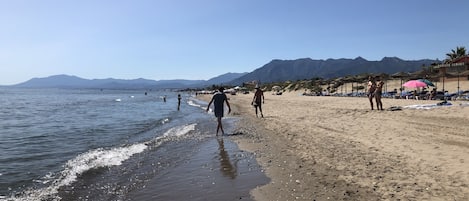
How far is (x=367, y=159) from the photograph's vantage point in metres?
7.70

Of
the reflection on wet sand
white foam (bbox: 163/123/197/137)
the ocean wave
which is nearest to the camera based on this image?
the ocean wave

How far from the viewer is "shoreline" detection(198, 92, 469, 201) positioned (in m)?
5.58

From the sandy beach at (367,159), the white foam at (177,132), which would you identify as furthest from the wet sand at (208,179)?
the white foam at (177,132)

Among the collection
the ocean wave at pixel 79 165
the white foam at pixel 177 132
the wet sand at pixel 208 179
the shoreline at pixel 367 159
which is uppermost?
the shoreline at pixel 367 159

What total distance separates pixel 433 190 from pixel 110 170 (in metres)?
6.75

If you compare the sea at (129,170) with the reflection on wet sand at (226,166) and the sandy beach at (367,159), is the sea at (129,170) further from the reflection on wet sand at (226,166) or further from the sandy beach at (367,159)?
the sandy beach at (367,159)

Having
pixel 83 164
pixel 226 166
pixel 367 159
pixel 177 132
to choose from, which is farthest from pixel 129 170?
pixel 177 132

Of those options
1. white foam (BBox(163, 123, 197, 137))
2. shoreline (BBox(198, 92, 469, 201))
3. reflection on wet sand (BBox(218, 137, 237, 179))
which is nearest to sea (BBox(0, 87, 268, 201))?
reflection on wet sand (BBox(218, 137, 237, 179))

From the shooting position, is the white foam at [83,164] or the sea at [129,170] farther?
the white foam at [83,164]

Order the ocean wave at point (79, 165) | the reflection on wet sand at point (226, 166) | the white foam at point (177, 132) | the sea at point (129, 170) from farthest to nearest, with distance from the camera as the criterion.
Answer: the white foam at point (177, 132), the reflection on wet sand at point (226, 166), the ocean wave at point (79, 165), the sea at point (129, 170)

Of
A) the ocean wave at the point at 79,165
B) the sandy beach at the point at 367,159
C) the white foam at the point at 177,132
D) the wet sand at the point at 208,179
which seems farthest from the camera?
the white foam at the point at 177,132

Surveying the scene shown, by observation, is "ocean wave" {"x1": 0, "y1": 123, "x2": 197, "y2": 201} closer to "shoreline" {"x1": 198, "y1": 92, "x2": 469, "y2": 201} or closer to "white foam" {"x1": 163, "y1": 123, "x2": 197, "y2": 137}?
"white foam" {"x1": 163, "y1": 123, "x2": 197, "y2": 137}

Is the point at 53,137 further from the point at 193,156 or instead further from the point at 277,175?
the point at 277,175

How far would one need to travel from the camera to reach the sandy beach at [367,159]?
5574mm
